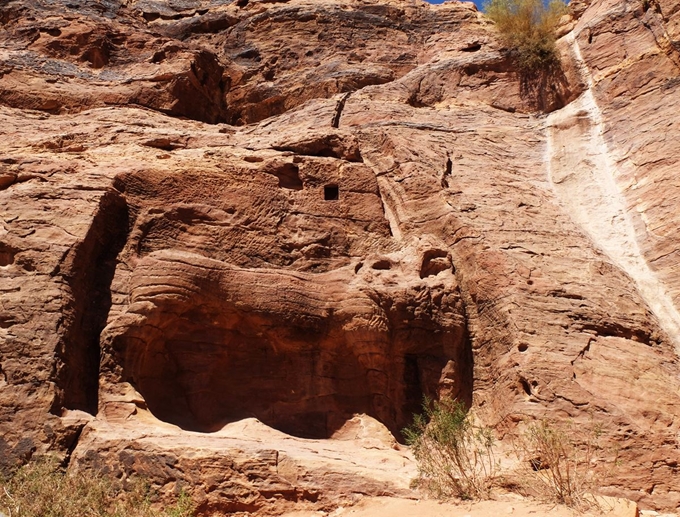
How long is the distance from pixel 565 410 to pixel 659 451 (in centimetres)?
107

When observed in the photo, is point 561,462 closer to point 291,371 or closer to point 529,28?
point 291,371

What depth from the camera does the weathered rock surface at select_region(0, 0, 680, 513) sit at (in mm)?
8914

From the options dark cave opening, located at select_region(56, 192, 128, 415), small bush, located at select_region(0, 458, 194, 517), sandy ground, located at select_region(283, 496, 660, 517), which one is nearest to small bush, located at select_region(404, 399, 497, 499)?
sandy ground, located at select_region(283, 496, 660, 517)

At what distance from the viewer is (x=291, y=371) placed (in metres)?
10.4

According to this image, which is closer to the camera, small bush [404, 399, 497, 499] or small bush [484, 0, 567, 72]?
small bush [404, 399, 497, 499]

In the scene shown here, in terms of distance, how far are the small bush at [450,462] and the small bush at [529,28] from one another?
30.2ft

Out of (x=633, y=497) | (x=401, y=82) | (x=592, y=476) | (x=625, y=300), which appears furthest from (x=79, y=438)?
(x=401, y=82)

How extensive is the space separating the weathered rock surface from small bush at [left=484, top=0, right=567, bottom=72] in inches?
30.1

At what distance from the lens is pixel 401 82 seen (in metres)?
16.1

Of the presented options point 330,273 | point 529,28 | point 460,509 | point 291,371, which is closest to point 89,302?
point 291,371

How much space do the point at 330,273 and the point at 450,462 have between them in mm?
3369

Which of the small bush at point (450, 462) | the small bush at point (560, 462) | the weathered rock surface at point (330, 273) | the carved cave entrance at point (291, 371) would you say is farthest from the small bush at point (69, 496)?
the small bush at point (560, 462)

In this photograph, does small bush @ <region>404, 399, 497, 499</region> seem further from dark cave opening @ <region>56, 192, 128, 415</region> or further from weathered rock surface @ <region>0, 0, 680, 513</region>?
dark cave opening @ <region>56, 192, 128, 415</region>

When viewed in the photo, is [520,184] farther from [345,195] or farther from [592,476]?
[592,476]
